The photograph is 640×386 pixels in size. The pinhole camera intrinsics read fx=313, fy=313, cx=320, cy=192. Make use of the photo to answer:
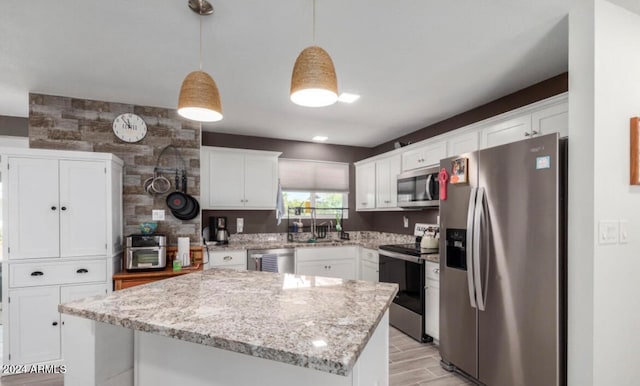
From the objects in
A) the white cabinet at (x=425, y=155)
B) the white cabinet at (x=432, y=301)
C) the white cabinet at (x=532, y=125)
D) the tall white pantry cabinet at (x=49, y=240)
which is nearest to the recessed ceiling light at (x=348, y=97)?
the white cabinet at (x=425, y=155)

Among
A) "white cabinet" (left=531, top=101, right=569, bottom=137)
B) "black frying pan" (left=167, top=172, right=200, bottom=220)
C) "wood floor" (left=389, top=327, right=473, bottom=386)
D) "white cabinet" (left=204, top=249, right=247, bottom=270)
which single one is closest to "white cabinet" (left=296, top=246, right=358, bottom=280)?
"white cabinet" (left=204, top=249, right=247, bottom=270)

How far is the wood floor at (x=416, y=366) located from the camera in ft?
8.13

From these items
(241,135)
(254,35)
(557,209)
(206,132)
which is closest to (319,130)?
(241,135)

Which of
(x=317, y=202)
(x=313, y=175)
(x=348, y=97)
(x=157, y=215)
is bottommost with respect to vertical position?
(x=157, y=215)

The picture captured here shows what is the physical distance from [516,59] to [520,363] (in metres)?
2.14

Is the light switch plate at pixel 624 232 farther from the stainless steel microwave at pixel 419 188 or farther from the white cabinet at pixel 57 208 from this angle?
the white cabinet at pixel 57 208

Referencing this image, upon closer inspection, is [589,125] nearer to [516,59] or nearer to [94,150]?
[516,59]

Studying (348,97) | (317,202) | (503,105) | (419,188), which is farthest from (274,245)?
(503,105)

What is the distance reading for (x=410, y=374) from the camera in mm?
2582

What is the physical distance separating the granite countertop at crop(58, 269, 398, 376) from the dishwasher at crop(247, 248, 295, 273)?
86.1 inches

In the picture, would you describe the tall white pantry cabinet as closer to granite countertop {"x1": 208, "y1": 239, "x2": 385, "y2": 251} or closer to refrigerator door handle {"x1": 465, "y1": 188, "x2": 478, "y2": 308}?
granite countertop {"x1": 208, "y1": 239, "x2": 385, "y2": 251}

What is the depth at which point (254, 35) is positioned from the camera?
6.75 feet

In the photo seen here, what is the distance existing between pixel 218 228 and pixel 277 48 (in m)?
2.85

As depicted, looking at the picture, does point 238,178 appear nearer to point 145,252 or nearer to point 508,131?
point 145,252
